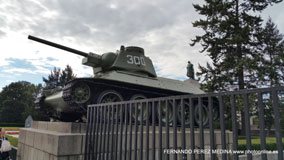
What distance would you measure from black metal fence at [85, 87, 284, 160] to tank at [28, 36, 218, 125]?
11.7 ft

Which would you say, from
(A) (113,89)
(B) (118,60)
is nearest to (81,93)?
(A) (113,89)

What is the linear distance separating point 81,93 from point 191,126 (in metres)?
6.06

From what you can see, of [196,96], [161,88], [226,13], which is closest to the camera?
[196,96]

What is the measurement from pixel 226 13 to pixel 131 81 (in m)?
19.4

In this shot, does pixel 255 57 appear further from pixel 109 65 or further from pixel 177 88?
pixel 109 65

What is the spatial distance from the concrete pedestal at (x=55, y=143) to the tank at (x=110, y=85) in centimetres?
125

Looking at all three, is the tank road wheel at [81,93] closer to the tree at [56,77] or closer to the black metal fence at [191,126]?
the black metal fence at [191,126]

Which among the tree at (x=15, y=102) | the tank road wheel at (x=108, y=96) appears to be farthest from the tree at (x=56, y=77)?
the tank road wheel at (x=108, y=96)

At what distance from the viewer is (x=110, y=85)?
8.98 meters

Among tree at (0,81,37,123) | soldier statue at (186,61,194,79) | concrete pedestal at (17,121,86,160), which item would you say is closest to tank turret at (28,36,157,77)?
concrete pedestal at (17,121,86,160)

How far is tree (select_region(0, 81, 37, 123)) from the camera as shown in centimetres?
5395

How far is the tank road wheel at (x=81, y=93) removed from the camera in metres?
8.36

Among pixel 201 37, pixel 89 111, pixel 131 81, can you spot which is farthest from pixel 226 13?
pixel 89 111

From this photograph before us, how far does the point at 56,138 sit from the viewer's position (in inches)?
204
